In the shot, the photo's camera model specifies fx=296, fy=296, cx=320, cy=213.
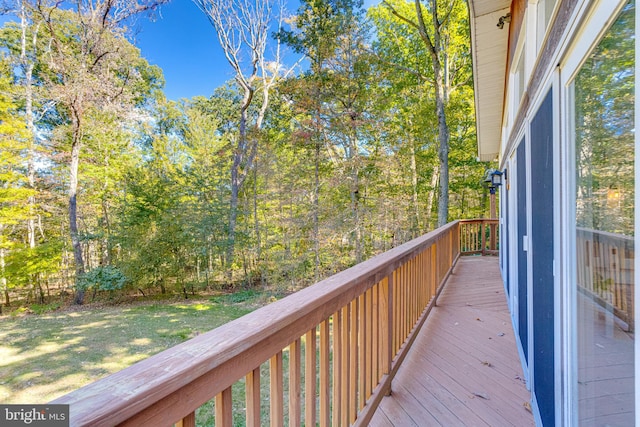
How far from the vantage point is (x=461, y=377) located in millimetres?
2324

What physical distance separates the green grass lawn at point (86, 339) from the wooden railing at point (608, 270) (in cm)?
576

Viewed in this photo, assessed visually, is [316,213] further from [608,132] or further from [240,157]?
[608,132]

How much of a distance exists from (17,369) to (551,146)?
7.77 metres

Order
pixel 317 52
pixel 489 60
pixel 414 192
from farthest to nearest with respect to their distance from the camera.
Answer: pixel 414 192
pixel 317 52
pixel 489 60

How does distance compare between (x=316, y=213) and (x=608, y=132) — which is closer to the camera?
(x=608, y=132)

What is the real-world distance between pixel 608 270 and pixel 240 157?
1258cm

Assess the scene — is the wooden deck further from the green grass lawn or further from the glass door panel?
the green grass lawn

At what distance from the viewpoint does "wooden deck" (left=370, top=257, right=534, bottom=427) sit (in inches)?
73.9

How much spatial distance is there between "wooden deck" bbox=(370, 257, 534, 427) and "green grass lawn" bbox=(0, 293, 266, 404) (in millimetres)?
4703

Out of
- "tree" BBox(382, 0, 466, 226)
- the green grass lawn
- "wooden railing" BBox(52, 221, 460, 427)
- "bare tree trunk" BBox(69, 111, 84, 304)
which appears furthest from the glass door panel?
"bare tree trunk" BBox(69, 111, 84, 304)

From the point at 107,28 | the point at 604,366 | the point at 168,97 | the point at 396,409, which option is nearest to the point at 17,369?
the point at 396,409

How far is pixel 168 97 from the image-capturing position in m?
16.3

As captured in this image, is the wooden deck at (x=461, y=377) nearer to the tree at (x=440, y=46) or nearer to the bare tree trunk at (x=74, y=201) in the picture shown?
the tree at (x=440, y=46)

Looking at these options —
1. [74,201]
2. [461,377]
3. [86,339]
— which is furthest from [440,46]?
[74,201]
